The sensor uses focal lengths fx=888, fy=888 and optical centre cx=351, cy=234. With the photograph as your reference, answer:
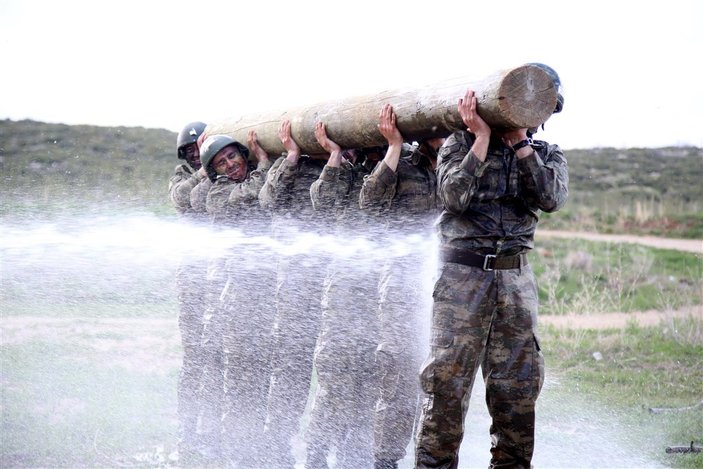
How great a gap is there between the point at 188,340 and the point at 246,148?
Answer: 5.85ft

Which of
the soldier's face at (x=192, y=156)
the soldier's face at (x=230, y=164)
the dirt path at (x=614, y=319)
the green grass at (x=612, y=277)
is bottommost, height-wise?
the dirt path at (x=614, y=319)

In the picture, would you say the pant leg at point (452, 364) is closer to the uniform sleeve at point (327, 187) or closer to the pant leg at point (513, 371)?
the pant leg at point (513, 371)

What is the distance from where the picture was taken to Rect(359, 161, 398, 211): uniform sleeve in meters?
5.93

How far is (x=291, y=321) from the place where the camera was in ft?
22.6

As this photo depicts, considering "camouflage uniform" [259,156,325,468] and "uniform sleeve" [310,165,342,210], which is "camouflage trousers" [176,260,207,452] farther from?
"uniform sleeve" [310,165,342,210]

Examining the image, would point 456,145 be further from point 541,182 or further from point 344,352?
point 344,352

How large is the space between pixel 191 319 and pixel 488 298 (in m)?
3.60

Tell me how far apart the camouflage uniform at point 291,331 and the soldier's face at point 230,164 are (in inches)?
31.3

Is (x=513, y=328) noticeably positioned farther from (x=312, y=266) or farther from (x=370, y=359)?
(x=312, y=266)

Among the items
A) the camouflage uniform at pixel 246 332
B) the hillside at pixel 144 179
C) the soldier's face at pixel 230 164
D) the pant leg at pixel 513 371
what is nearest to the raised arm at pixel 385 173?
the pant leg at pixel 513 371

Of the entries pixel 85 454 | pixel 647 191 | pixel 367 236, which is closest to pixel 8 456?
pixel 85 454

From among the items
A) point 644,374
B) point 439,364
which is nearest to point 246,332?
point 439,364

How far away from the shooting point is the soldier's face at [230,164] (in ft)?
25.4

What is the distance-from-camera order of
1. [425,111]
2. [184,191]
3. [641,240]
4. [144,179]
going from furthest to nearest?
[144,179], [641,240], [184,191], [425,111]
